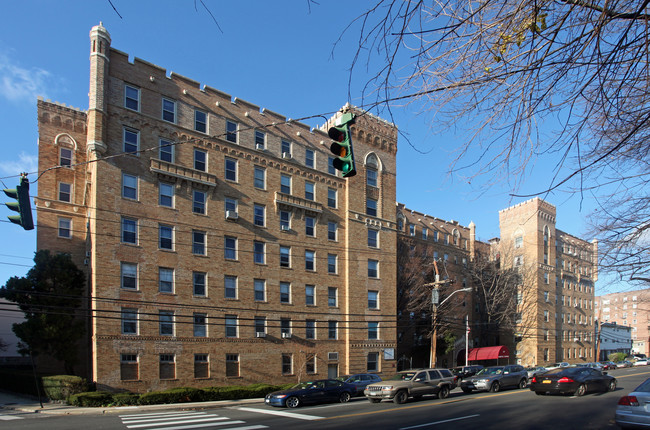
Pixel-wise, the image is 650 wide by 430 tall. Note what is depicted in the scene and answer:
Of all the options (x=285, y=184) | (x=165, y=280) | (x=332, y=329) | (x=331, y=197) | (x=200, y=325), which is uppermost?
(x=285, y=184)

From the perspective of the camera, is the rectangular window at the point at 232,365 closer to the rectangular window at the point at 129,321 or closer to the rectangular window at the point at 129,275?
the rectangular window at the point at 129,321

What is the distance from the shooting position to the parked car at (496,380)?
2530 centimetres

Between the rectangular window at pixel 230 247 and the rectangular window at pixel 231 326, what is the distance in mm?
3831

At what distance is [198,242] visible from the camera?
30.3 m

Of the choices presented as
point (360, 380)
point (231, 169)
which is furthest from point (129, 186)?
point (360, 380)

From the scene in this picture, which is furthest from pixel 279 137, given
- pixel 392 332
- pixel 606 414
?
pixel 606 414

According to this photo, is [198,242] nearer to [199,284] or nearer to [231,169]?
[199,284]

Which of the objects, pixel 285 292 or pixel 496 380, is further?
pixel 285 292

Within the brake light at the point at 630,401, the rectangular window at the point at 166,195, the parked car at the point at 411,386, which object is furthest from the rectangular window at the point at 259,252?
the brake light at the point at 630,401

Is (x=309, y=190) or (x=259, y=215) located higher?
(x=309, y=190)

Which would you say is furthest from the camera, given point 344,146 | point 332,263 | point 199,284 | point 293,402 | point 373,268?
point 373,268

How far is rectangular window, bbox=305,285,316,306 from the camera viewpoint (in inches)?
1377

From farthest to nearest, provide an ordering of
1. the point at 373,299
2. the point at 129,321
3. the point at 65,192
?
the point at 373,299, the point at 65,192, the point at 129,321

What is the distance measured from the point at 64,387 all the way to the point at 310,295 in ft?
55.0
